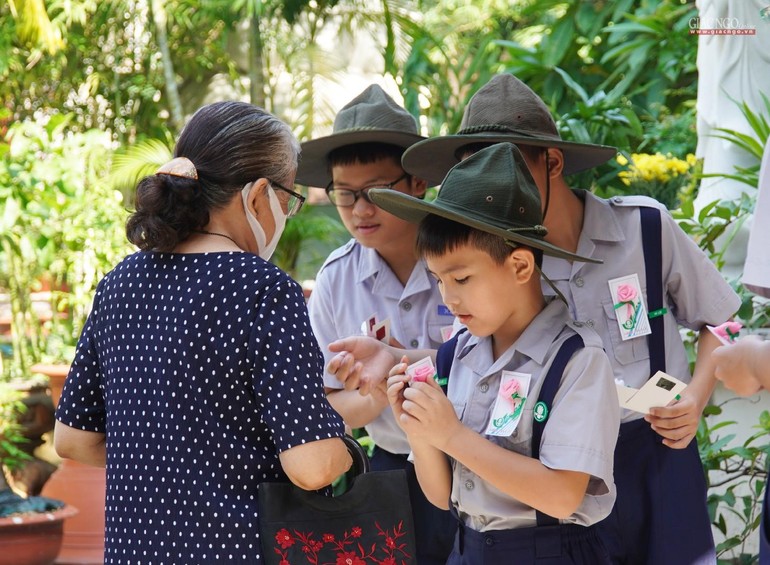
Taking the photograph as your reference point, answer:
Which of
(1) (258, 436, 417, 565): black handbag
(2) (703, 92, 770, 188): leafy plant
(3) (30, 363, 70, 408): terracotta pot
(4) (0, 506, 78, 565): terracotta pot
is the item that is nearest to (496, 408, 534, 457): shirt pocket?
(1) (258, 436, 417, 565): black handbag

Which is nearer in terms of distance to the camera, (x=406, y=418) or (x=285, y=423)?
(x=285, y=423)

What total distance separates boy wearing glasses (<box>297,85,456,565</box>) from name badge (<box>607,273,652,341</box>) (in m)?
0.50

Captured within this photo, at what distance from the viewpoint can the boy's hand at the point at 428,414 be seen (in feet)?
5.70

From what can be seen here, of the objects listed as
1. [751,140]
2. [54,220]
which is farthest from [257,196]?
[54,220]

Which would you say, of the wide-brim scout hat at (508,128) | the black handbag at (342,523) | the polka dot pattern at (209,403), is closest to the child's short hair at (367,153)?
the wide-brim scout hat at (508,128)

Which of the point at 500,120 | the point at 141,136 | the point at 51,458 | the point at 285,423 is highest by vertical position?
the point at 500,120

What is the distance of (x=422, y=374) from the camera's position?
1.81 metres

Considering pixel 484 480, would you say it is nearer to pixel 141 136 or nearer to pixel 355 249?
pixel 355 249

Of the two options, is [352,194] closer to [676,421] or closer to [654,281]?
[654,281]

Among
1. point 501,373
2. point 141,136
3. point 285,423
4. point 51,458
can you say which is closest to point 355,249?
point 501,373

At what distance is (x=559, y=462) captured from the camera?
169 cm

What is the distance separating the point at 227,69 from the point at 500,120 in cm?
834

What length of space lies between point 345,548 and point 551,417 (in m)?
0.41

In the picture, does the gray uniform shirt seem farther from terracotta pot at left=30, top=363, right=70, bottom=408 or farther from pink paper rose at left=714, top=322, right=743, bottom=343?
terracotta pot at left=30, top=363, right=70, bottom=408
